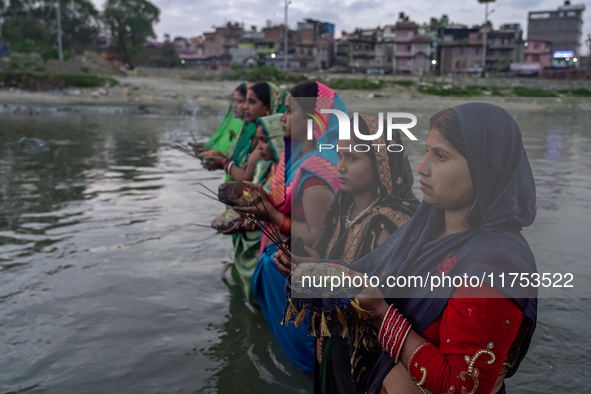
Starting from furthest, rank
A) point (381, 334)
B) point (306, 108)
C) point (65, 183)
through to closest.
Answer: point (65, 183), point (306, 108), point (381, 334)

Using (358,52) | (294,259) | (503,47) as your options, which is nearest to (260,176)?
(294,259)

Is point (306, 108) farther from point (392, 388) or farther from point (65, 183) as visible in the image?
point (65, 183)

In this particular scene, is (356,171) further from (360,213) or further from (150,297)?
(150,297)

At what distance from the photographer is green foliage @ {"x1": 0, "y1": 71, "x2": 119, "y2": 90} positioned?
28156 mm

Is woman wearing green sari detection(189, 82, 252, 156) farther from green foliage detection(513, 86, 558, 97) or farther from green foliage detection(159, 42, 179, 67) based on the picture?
green foliage detection(159, 42, 179, 67)

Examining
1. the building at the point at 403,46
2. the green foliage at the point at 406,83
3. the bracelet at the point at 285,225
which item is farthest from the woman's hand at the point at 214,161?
the building at the point at 403,46

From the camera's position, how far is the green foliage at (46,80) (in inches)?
1109

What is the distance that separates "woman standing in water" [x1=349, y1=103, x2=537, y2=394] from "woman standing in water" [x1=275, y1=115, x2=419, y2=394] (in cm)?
31

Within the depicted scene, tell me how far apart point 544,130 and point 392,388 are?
40.4 ft

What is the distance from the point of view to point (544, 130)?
12.2 meters

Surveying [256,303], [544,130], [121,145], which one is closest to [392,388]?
[256,303]

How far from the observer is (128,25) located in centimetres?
4634

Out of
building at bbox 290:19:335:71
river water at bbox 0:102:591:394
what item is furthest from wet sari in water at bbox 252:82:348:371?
building at bbox 290:19:335:71

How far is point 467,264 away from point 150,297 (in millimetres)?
3373
